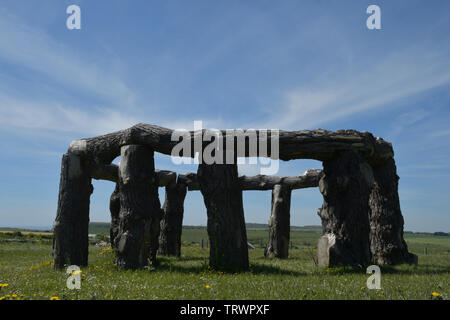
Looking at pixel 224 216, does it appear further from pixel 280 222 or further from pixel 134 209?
pixel 280 222

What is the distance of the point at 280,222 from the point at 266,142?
10.3 metres

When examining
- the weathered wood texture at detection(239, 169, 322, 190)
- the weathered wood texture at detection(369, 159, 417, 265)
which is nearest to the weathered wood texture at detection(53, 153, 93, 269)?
the weathered wood texture at detection(239, 169, 322, 190)

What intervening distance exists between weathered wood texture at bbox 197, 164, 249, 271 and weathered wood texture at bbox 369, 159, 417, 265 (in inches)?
264

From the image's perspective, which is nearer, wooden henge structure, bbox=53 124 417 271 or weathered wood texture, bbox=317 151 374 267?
wooden henge structure, bbox=53 124 417 271

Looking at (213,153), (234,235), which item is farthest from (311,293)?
(213,153)

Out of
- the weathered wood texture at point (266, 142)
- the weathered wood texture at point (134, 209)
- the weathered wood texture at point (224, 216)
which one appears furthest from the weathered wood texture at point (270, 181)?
the weathered wood texture at point (224, 216)

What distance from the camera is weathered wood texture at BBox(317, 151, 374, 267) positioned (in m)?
11.6

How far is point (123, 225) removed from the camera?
451 inches

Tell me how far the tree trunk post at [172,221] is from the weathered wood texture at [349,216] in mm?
9958

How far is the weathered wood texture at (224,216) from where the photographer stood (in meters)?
10.8

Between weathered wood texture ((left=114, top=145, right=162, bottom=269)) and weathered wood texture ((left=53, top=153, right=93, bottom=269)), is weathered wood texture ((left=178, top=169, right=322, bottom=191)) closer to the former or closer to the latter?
weathered wood texture ((left=53, top=153, right=93, bottom=269))

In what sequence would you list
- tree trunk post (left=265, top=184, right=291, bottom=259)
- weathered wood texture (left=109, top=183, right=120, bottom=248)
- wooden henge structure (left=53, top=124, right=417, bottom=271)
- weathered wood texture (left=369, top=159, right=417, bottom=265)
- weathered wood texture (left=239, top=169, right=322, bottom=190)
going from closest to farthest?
wooden henge structure (left=53, top=124, right=417, bottom=271) → weathered wood texture (left=369, top=159, right=417, bottom=265) → weathered wood texture (left=109, top=183, right=120, bottom=248) → weathered wood texture (left=239, top=169, right=322, bottom=190) → tree trunk post (left=265, top=184, right=291, bottom=259)

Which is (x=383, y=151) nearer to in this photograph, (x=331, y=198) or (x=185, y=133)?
(x=331, y=198)
